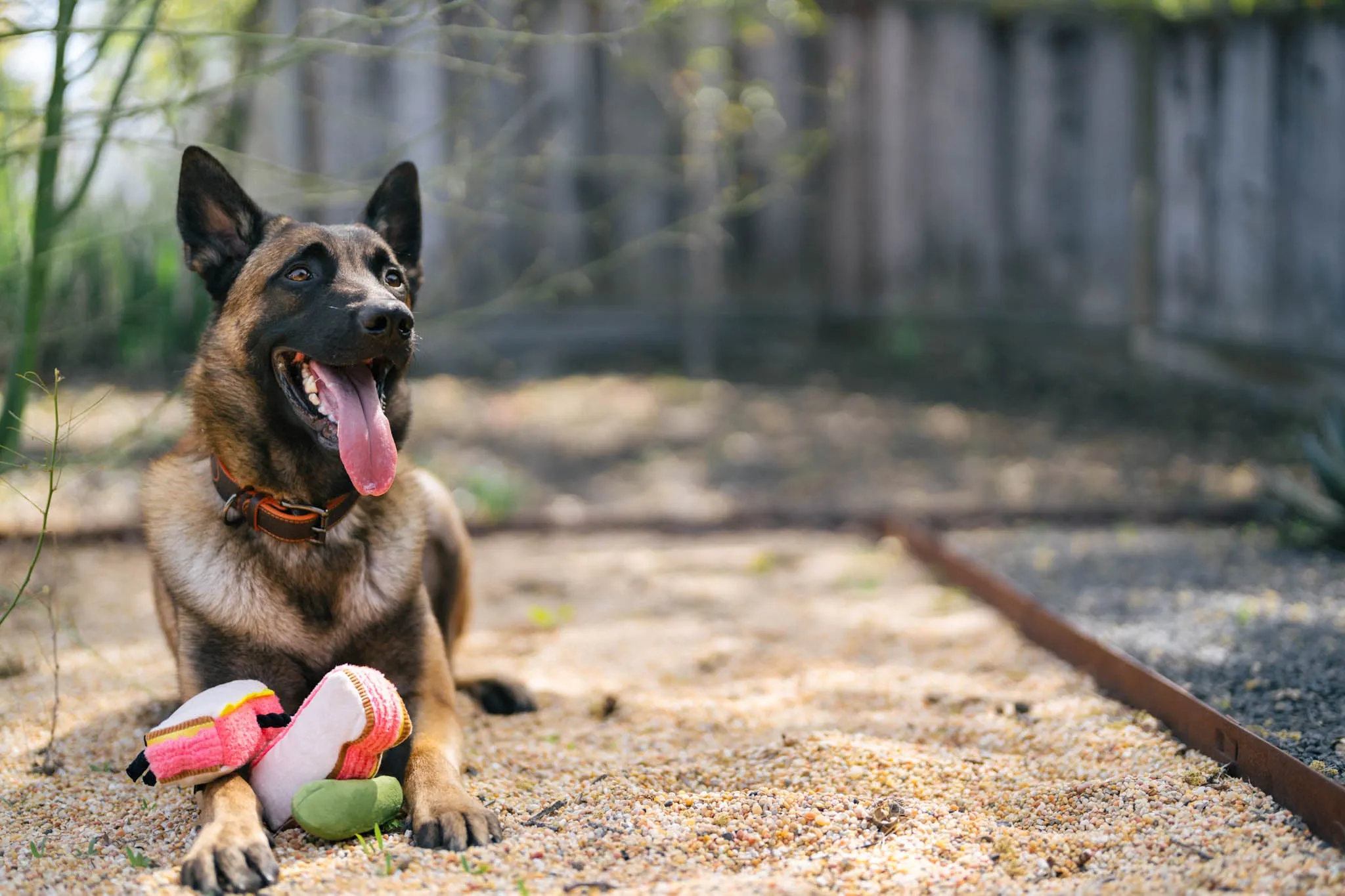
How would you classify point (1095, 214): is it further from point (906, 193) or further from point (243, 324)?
point (243, 324)

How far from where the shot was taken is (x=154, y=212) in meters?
7.38

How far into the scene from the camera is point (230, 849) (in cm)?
234

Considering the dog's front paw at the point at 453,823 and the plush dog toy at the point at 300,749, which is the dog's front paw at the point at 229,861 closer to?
the plush dog toy at the point at 300,749

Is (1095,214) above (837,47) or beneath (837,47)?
beneath

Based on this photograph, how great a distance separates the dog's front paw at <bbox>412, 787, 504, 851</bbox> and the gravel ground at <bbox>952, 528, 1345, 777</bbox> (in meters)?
1.81

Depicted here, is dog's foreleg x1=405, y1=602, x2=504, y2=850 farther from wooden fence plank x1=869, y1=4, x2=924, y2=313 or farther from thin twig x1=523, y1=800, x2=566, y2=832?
wooden fence plank x1=869, y1=4, x2=924, y2=313

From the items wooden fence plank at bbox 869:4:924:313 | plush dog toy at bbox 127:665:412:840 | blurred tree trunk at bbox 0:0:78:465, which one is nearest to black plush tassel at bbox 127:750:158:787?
plush dog toy at bbox 127:665:412:840

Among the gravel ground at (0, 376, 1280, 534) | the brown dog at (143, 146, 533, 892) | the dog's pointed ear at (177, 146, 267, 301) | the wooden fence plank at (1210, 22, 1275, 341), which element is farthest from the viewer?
the wooden fence plank at (1210, 22, 1275, 341)

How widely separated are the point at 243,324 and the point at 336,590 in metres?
0.70

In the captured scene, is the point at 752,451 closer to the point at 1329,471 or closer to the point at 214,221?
the point at 1329,471

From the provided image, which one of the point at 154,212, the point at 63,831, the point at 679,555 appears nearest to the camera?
the point at 63,831

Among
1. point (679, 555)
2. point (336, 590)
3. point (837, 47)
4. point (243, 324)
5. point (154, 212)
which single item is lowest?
point (679, 555)

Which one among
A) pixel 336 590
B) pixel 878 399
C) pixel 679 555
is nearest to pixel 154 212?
pixel 679 555

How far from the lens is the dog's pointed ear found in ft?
9.89
